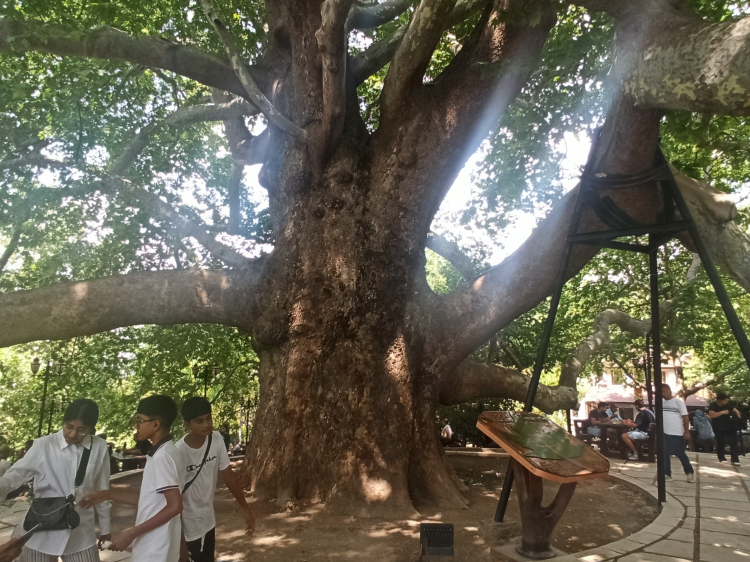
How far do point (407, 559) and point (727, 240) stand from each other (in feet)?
13.3

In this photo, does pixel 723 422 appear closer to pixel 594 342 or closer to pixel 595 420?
pixel 595 420

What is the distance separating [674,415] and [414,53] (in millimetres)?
6249

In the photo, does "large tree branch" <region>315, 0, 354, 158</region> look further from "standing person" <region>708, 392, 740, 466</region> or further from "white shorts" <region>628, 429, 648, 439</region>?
"standing person" <region>708, 392, 740, 466</region>

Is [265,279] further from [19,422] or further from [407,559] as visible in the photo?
[19,422]

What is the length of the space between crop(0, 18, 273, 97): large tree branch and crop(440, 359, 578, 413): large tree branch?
503 cm

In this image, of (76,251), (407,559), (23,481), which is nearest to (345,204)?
(407,559)

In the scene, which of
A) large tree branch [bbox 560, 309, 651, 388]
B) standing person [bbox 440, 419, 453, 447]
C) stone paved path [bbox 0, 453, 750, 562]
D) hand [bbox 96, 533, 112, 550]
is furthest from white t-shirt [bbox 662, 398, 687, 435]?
hand [bbox 96, 533, 112, 550]

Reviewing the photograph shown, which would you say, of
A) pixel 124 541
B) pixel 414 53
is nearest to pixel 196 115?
pixel 414 53

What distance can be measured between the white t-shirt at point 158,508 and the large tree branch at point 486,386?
4.44 metres

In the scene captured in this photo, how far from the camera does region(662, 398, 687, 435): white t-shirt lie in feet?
24.3

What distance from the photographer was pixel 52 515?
251cm

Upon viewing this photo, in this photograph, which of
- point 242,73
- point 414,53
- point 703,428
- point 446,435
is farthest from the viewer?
point 446,435

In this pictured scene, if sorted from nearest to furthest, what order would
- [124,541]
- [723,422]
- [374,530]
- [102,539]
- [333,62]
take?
1. [124,541]
2. [102,539]
3. [374,530]
4. [333,62]
5. [723,422]

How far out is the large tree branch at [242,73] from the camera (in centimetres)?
499
